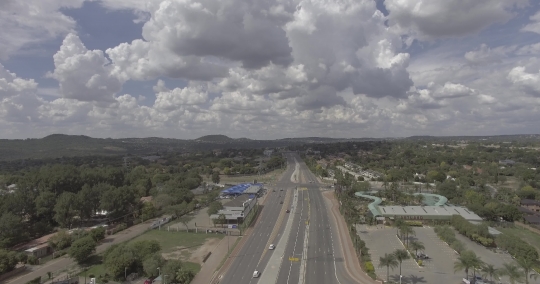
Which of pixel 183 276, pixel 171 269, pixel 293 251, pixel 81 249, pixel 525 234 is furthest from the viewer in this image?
pixel 525 234

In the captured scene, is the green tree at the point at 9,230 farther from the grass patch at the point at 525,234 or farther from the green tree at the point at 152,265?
the grass patch at the point at 525,234

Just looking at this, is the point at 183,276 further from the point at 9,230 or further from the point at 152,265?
the point at 9,230

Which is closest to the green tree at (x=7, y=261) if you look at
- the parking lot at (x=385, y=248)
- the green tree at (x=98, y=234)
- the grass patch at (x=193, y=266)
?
the green tree at (x=98, y=234)

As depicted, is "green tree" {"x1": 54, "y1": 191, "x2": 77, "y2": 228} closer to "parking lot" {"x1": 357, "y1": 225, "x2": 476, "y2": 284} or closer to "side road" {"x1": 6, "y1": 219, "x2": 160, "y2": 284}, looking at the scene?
"side road" {"x1": 6, "y1": 219, "x2": 160, "y2": 284}

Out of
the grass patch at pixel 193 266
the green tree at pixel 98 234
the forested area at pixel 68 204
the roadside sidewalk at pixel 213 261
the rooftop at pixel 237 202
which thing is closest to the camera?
the roadside sidewalk at pixel 213 261

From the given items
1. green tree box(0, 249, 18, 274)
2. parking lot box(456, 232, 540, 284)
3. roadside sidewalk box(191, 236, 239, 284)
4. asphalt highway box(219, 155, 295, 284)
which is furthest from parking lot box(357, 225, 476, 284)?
green tree box(0, 249, 18, 274)

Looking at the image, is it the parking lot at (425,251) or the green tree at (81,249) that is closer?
the parking lot at (425,251)

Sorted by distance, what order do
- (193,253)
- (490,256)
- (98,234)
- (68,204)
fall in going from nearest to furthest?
(490,256), (193,253), (98,234), (68,204)

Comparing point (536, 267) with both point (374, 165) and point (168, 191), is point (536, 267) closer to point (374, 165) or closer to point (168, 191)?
point (168, 191)

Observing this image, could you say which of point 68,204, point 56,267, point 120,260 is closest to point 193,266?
point 120,260
